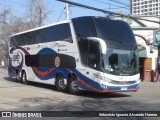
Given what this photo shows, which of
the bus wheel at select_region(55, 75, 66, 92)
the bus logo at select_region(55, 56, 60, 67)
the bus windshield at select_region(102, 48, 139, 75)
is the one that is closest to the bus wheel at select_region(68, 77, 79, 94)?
the bus wheel at select_region(55, 75, 66, 92)

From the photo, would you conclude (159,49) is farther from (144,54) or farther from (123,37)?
(123,37)

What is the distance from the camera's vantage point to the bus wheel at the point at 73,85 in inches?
737

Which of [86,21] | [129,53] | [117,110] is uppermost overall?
[86,21]

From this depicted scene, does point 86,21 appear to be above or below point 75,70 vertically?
above

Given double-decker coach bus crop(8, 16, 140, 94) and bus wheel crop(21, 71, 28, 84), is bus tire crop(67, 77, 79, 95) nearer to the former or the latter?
double-decker coach bus crop(8, 16, 140, 94)

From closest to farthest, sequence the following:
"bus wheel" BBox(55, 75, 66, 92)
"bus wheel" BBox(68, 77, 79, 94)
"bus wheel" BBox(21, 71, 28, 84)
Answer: "bus wheel" BBox(68, 77, 79, 94) < "bus wheel" BBox(55, 75, 66, 92) < "bus wheel" BBox(21, 71, 28, 84)

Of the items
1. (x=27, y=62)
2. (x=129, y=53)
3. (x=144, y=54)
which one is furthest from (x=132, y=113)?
(x=144, y=54)

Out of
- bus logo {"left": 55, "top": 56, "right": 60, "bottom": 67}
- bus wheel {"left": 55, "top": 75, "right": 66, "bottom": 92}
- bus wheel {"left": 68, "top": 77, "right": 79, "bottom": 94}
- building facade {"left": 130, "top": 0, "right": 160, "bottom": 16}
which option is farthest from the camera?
building facade {"left": 130, "top": 0, "right": 160, "bottom": 16}

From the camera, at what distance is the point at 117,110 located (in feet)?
41.9

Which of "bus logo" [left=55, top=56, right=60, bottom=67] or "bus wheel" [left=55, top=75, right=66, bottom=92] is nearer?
"bus wheel" [left=55, top=75, right=66, bottom=92]

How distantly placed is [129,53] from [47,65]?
6.00 metres

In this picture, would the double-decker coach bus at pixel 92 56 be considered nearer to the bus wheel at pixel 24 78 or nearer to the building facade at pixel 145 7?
the bus wheel at pixel 24 78

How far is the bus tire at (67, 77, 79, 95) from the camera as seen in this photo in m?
18.7

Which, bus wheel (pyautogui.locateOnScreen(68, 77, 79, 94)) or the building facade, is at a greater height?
the building facade
